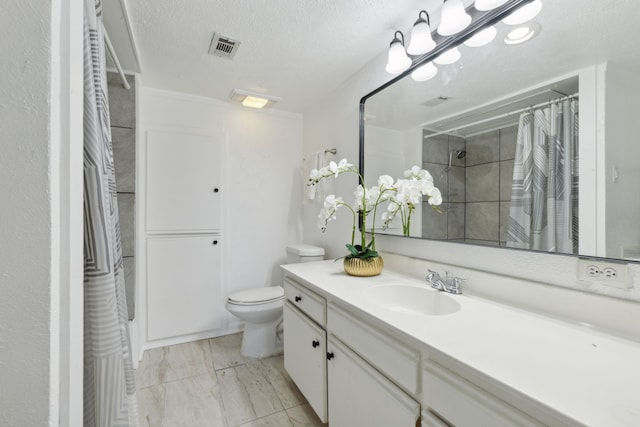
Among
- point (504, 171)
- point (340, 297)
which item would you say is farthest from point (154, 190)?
point (504, 171)

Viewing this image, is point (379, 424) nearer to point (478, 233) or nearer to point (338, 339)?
point (338, 339)

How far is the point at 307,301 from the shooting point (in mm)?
1433

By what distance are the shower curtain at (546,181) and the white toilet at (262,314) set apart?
147 cm

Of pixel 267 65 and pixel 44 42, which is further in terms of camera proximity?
pixel 267 65

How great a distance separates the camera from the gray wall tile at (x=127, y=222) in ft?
6.41

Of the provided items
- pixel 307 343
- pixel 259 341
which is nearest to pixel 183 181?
pixel 259 341

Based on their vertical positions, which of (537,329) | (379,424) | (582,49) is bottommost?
(379,424)

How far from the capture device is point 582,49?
930 millimetres

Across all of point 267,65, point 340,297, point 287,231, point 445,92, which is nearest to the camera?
point 340,297

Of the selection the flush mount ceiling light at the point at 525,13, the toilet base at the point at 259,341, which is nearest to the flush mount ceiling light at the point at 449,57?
the flush mount ceiling light at the point at 525,13

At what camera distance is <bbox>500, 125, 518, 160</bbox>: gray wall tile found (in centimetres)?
111

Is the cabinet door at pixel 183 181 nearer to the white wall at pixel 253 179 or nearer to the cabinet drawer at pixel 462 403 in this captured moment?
the white wall at pixel 253 179

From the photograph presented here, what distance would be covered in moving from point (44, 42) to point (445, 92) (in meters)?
1.47

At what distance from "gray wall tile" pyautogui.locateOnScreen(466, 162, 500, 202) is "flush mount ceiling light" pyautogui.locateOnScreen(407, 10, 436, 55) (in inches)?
24.1
